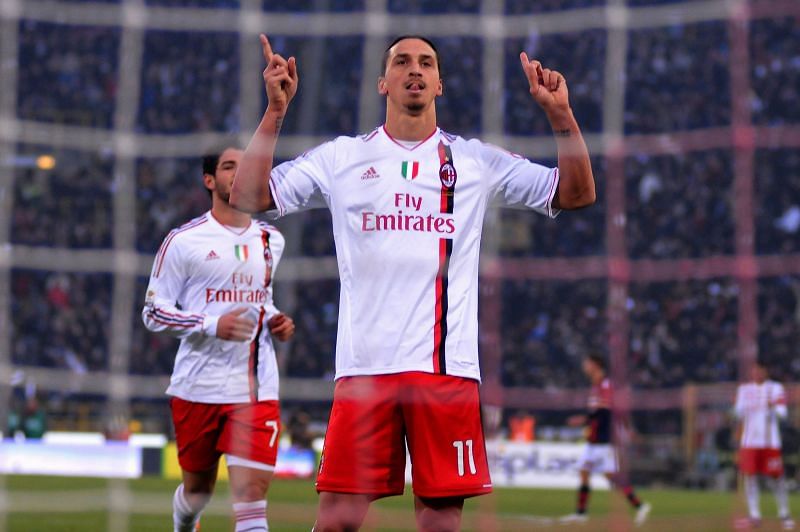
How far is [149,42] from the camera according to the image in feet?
68.2

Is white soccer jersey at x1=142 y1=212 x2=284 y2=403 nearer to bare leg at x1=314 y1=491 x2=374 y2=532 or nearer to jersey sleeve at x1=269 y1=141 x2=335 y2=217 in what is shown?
jersey sleeve at x1=269 y1=141 x2=335 y2=217

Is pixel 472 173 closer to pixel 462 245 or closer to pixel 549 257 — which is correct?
pixel 462 245

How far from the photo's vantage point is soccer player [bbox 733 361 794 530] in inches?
547

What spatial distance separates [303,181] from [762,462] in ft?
34.7

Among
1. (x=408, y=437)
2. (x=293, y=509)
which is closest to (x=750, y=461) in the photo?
(x=293, y=509)

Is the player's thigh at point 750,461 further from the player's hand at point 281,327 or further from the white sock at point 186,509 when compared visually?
the player's hand at point 281,327

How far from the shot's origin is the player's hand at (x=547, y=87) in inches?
165

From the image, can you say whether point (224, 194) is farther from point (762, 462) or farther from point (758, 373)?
point (762, 462)

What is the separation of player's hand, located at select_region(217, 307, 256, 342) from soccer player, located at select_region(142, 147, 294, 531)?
4.4 inches

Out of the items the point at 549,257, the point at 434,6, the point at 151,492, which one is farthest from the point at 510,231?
the point at 151,492

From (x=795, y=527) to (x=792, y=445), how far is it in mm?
9622

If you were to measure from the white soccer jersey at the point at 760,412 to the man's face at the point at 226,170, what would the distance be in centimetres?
865

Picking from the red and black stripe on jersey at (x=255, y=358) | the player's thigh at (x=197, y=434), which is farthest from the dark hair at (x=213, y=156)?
the player's thigh at (x=197, y=434)

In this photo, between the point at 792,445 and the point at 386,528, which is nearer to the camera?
the point at 386,528
